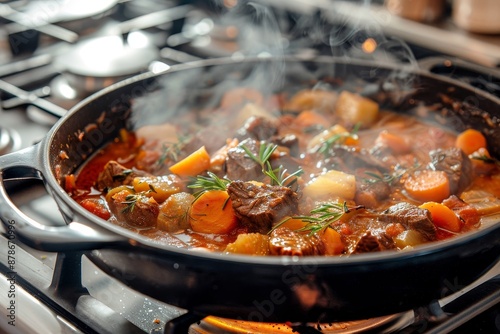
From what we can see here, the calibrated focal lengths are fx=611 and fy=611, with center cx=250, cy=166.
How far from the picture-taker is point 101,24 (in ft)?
10.6

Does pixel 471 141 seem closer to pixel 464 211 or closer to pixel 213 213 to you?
pixel 464 211

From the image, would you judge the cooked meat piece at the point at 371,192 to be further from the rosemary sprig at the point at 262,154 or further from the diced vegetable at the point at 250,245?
the diced vegetable at the point at 250,245

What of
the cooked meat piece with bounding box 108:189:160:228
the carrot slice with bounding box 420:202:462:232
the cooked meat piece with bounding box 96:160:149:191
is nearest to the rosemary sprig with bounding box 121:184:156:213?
the cooked meat piece with bounding box 108:189:160:228

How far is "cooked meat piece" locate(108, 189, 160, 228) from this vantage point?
1.69 meters

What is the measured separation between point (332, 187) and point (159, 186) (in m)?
0.51

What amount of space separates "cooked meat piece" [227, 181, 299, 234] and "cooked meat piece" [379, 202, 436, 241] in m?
0.29

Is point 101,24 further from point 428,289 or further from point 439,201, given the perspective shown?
point 428,289

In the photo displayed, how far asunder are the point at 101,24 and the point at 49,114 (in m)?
1.00

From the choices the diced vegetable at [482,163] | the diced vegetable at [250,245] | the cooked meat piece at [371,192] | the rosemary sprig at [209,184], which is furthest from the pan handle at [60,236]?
the diced vegetable at [482,163]

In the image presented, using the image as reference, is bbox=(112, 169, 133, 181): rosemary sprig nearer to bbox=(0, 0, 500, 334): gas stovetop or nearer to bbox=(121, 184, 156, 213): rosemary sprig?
→ bbox=(121, 184, 156, 213): rosemary sprig

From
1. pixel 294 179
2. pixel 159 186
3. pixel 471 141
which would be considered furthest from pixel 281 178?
pixel 471 141

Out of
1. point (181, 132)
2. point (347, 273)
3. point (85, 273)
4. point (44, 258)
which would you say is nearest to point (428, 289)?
A: point (347, 273)

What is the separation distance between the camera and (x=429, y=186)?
1880 millimetres

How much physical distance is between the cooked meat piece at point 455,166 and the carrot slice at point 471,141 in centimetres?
21
